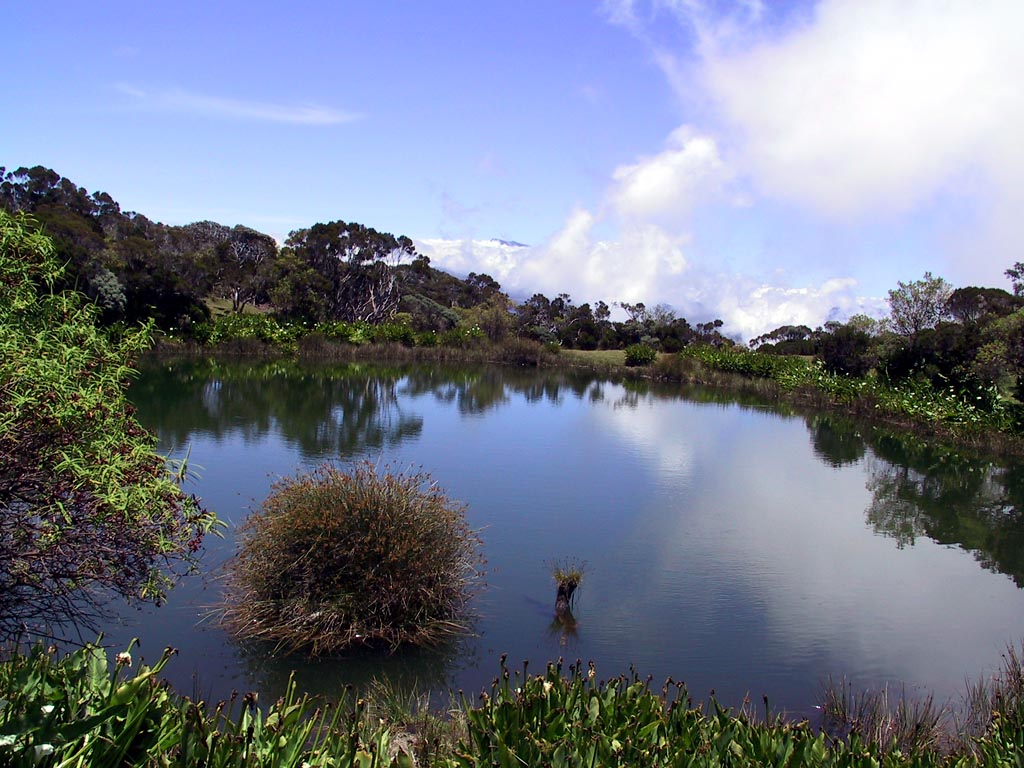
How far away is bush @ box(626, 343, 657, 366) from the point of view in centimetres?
4362

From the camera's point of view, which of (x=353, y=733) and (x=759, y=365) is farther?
(x=759, y=365)

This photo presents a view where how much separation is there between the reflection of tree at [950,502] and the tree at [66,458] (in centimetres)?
1109

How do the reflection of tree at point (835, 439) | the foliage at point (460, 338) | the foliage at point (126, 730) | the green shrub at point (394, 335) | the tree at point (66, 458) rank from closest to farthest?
1. the foliage at point (126, 730)
2. the tree at point (66, 458)
3. the reflection of tree at point (835, 439)
4. the green shrub at point (394, 335)
5. the foliage at point (460, 338)

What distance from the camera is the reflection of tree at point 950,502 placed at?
43.2 ft

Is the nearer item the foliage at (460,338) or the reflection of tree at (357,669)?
the reflection of tree at (357,669)

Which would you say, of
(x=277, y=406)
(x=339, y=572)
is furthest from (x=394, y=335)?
(x=339, y=572)

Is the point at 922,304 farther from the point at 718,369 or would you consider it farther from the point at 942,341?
the point at 718,369

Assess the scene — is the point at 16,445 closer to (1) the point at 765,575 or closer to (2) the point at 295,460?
(1) the point at 765,575

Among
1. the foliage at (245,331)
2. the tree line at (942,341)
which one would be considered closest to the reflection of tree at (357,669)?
the tree line at (942,341)

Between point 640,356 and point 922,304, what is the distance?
14773 mm

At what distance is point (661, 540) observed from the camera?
1178cm

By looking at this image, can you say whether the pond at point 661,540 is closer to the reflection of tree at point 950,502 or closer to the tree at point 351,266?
the reflection of tree at point 950,502

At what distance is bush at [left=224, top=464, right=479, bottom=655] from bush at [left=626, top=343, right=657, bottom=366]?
36.7 metres

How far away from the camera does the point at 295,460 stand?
14.7m
